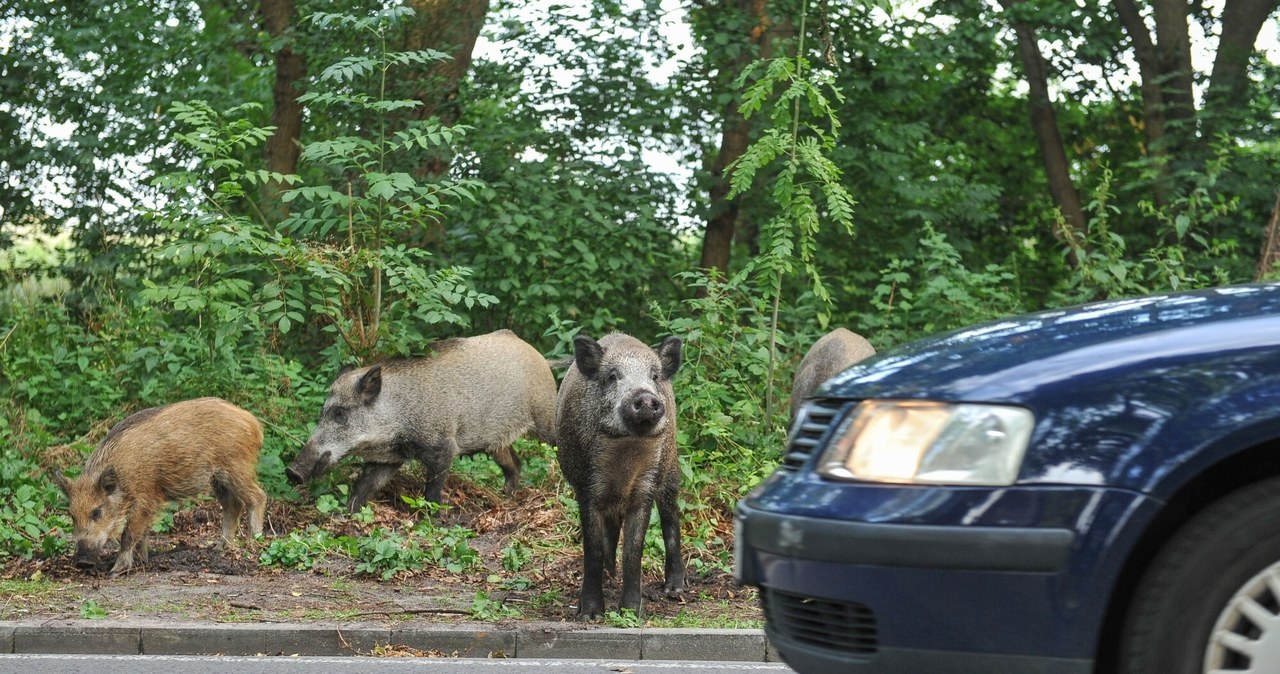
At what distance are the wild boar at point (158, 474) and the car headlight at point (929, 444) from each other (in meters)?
6.13

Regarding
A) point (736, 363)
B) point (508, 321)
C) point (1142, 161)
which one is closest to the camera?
point (736, 363)

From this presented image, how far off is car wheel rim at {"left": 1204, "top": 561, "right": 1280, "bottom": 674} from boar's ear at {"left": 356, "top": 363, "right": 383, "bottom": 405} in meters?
8.65

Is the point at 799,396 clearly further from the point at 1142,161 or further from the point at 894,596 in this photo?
the point at 894,596

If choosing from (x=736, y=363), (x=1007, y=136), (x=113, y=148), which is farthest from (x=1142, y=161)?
(x=113, y=148)

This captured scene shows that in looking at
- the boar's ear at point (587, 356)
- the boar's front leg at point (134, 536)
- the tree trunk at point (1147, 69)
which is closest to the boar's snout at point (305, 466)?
the boar's front leg at point (134, 536)

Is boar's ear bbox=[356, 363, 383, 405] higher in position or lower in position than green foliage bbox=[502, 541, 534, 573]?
higher

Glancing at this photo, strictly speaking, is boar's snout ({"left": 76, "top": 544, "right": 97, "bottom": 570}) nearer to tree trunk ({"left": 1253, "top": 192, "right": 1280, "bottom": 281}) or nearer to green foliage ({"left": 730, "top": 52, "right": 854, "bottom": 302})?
green foliage ({"left": 730, "top": 52, "right": 854, "bottom": 302})

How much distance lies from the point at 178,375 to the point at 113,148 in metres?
5.93

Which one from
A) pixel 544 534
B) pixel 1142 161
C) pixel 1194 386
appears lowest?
pixel 544 534

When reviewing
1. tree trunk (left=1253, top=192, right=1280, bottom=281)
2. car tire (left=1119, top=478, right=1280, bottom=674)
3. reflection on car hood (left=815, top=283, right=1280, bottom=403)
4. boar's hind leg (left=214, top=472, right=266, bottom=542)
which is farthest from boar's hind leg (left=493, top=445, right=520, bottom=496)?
car tire (left=1119, top=478, right=1280, bottom=674)

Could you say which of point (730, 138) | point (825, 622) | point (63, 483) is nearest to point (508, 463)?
point (63, 483)

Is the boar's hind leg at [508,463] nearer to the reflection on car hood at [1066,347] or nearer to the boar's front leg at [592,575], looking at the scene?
the boar's front leg at [592,575]

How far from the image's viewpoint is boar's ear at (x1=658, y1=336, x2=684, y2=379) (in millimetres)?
8156

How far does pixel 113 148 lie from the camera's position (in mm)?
17281
